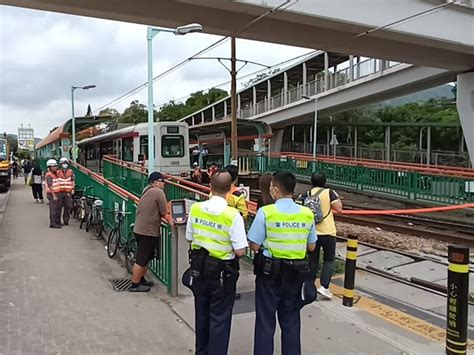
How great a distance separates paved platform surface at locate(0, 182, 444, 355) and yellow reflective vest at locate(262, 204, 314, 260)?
1.22m

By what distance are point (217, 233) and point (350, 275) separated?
9.07 ft

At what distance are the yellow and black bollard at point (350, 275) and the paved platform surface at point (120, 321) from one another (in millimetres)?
152

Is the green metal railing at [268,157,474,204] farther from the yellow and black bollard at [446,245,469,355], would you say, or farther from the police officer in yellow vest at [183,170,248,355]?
the police officer in yellow vest at [183,170,248,355]

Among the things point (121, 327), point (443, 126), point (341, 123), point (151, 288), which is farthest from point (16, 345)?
point (341, 123)

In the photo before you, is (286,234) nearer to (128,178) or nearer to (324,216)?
(324,216)

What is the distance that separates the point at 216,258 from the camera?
13.2 ft

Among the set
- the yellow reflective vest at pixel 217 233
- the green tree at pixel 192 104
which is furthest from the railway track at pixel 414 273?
the green tree at pixel 192 104

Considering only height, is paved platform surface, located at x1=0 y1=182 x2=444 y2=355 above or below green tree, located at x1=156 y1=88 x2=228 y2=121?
below

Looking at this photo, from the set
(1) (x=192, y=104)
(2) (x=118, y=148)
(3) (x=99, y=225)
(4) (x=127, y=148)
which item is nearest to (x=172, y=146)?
(4) (x=127, y=148)

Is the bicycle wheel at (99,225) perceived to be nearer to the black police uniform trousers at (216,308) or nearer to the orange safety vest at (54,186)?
the orange safety vest at (54,186)

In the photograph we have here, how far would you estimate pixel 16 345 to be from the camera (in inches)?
183

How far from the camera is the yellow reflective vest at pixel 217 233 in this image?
4016 millimetres

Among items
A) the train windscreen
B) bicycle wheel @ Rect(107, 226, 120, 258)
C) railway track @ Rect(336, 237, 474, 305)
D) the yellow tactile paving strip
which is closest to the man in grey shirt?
bicycle wheel @ Rect(107, 226, 120, 258)

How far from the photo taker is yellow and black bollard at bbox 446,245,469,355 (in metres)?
4.31
